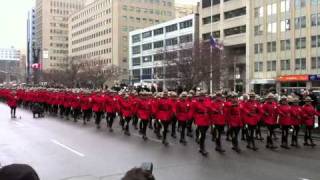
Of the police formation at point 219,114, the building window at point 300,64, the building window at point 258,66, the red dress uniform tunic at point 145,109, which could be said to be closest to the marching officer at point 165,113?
the police formation at point 219,114

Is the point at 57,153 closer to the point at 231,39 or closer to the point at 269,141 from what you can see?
the point at 269,141

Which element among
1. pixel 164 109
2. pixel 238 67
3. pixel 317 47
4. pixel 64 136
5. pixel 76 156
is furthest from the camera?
pixel 238 67

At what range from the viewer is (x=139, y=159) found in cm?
1349

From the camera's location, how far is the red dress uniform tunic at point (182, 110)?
57.4 feet

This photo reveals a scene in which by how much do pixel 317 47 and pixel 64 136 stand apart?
54.1 metres

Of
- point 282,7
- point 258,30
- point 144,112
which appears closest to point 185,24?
point 258,30

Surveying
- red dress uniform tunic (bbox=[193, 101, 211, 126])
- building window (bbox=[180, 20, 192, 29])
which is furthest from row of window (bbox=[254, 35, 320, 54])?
red dress uniform tunic (bbox=[193, 101, 211, 126])

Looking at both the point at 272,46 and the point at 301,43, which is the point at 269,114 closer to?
the point at 301,43

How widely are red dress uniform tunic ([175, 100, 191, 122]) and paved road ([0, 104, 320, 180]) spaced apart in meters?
0.89

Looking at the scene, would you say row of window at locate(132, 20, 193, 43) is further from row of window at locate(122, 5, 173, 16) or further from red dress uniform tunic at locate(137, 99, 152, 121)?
red dress uniform tunic at locate(137, 99, 152, 121)

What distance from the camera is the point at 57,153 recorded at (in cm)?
1463

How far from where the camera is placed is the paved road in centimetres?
1112

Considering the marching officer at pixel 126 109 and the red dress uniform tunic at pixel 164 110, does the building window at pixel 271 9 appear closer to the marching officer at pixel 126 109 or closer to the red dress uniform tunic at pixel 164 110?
the marching officer at pixel 126 109

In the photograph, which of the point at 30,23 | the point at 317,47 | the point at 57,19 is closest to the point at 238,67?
the point at 317,47
